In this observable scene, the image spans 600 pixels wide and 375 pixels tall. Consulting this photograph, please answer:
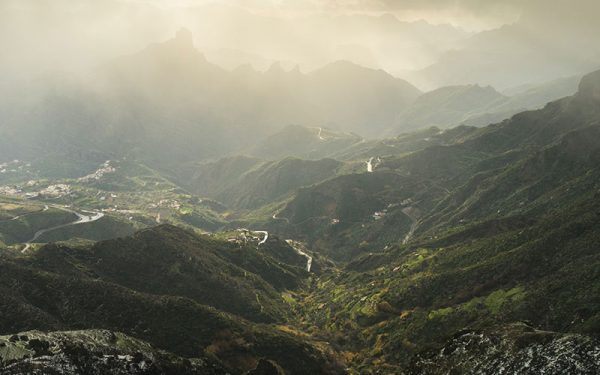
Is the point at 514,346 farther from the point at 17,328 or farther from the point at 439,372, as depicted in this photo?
the point at 17,328

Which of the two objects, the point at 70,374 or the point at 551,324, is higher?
the point at 70,374

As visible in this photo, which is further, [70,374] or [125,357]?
[125,357]

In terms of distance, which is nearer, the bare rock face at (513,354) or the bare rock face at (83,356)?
the bare rock face at (513,354)

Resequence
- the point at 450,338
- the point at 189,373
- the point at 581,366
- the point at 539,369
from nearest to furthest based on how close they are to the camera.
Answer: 1. the point at 581,366
2. the point at 539,369
3. the point at 450,338
4. the point at 189,373

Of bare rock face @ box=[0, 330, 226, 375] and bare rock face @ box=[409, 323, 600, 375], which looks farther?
bare rock face @ box=[0, 330, 226, 375]

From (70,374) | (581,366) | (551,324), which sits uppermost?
(581,366)

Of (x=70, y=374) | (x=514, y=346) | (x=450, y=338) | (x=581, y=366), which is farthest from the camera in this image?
(x=450, y=338)

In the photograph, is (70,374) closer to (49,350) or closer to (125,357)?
(49,350)

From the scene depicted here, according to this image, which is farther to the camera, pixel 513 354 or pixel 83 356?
pixel 83 356

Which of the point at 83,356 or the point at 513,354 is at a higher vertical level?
the point at 513,354

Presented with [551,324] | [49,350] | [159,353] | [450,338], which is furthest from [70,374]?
[551,324]
